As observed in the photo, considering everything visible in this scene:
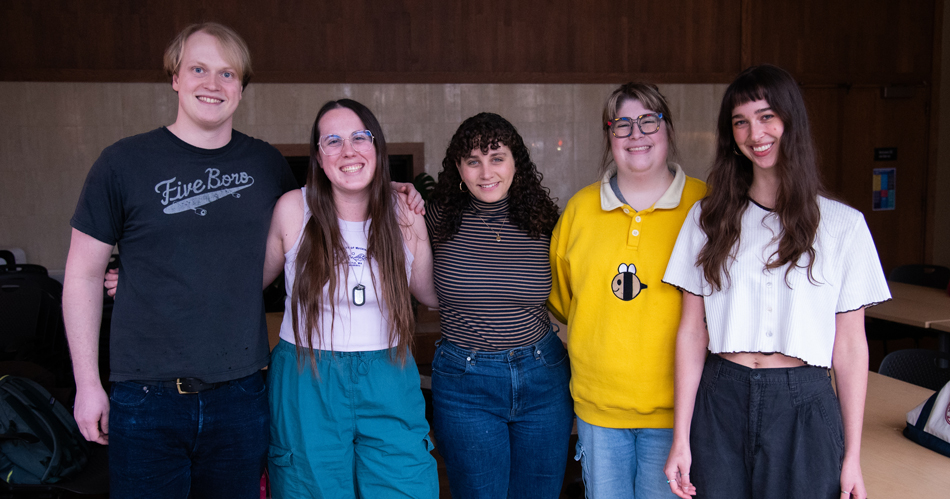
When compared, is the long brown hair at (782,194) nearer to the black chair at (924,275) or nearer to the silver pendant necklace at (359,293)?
the silver pendant necklace at (359,293)

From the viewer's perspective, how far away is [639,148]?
1.92 m

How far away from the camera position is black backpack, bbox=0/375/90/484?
2535 millimetres

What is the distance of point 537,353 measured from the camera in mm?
2066

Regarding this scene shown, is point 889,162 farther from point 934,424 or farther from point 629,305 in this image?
point 629,305

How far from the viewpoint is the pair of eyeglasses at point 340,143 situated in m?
1.91

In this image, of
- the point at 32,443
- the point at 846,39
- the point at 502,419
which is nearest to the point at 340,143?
the point at 502,419

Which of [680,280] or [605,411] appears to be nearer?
[680,280]

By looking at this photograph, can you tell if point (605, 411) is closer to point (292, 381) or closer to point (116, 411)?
point (292, 381)

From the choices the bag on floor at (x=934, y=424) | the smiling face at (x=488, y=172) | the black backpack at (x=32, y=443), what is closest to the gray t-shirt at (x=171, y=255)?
the smiling face at (x=488, y=172)

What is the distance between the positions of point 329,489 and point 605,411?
84 cm

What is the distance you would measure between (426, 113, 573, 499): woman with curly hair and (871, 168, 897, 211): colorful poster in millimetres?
6810

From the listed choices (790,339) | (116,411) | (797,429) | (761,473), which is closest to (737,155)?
(790,339)

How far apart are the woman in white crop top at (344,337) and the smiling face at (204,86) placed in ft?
0.92

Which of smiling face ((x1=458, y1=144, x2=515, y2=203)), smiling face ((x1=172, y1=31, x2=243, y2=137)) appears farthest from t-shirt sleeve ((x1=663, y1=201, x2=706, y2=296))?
smiling face ((x1=172, y1=31, x2=243, y2=137))
